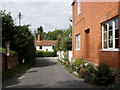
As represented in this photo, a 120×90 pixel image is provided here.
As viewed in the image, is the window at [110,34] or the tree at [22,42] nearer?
the window at [110,34]

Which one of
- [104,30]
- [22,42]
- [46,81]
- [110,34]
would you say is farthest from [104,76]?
[22,42]

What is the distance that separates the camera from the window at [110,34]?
9117 mm

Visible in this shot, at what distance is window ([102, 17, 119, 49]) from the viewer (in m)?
9.12

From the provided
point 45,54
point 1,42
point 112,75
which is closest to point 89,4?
point 112,75

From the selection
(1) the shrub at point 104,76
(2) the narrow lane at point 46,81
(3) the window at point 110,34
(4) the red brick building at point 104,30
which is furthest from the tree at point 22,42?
(1) the shrub at point 104,76

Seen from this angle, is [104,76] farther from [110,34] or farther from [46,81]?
[46,81]

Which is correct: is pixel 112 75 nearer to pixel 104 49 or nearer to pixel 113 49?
pixel 113 49

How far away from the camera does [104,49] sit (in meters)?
10.3

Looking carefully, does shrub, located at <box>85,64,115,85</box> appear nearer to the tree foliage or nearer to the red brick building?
the red brick building

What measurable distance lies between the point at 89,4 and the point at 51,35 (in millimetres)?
89458

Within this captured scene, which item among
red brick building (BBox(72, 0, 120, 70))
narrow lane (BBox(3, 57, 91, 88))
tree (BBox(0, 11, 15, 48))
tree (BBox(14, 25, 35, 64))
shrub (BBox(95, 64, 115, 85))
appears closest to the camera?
shrub (BBox(95, 64, 115, 85))

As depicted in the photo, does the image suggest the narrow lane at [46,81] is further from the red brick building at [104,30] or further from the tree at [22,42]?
the tree at [22,42]

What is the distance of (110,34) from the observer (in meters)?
9.84

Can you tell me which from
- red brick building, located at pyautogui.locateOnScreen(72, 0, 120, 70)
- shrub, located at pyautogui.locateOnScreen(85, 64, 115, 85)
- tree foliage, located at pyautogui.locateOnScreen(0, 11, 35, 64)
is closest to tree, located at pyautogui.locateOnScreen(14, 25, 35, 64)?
tree foliage, located at pyautogui.locateOnScreen(0, 11, 35, 64)
